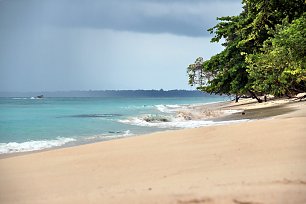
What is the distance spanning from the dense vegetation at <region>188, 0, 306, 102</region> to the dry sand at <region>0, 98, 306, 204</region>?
3.38m

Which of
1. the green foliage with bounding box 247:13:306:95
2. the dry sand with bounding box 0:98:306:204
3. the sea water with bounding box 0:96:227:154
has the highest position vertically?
the green foliage with bounding box 247:13:306:95

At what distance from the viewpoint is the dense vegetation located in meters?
9.95

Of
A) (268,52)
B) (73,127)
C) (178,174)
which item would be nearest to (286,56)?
(268,52)

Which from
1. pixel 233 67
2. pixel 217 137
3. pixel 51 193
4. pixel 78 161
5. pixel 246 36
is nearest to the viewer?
pixel 51 193

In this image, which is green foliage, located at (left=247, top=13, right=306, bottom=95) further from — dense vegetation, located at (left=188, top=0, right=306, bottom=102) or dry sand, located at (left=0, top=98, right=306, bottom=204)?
dry sand, located at (left=0, top=98, right=306, bottom=204)

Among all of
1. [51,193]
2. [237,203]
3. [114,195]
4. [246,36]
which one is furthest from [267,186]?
[246,36]

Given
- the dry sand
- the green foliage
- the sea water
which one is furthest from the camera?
the sea water

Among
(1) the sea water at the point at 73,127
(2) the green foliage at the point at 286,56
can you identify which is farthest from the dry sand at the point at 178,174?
(1) the sea water at the point at 73,127

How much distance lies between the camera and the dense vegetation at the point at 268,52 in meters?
9.95

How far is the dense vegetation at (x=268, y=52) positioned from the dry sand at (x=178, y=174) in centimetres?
338

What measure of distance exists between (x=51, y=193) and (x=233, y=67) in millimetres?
14838

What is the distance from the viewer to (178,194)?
3.95 m

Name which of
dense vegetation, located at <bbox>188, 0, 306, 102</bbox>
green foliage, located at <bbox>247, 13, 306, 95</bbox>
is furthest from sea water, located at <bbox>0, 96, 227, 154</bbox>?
green foliage, located at <bbox>247, 13, 306, 95</bbox>

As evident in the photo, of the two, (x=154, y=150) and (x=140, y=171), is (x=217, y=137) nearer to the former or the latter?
(x=154, y=150)
